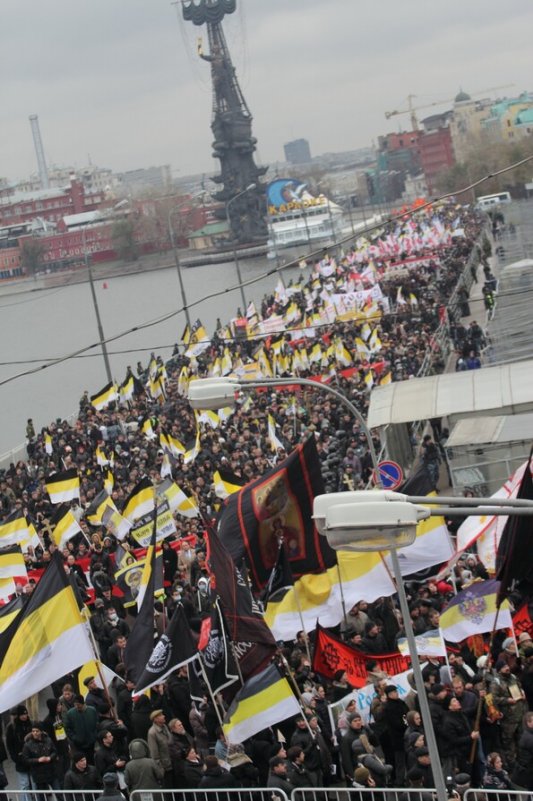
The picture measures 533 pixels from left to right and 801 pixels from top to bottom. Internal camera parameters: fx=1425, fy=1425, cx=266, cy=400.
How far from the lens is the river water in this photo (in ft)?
221

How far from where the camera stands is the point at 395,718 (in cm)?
995

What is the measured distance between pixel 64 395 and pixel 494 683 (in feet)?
196

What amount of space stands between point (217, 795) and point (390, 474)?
252 inches

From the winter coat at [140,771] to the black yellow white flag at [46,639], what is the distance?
0.94m

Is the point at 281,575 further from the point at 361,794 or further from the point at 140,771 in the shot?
→ the point at 361,794

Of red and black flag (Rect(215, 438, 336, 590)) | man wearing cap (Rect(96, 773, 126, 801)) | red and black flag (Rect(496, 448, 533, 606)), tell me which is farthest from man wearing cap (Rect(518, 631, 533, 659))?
man wearing cap (Rect(96, 773, 126, 801))

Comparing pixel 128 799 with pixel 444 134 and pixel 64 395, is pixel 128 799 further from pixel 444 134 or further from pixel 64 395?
pixel 444 134

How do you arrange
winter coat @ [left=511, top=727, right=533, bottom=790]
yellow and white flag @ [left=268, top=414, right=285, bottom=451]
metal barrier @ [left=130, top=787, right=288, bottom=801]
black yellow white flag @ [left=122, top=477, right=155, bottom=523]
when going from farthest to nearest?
yellow and white flag @ [left=268, top=414, right=285, bottom=451] → black yellow white flag @ [left=122, top=477, right=155, bottom=523] → metal barrier @ [left=130, top=787, right=288, bottom=801] → winter coat @ [left=511, top=727, right=533, bottom=790]

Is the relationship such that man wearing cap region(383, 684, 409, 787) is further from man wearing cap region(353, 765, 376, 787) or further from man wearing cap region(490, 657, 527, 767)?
man wearing cap region(353, 765, 376, 787)

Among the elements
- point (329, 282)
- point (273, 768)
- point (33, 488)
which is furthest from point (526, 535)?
point (329, 282)

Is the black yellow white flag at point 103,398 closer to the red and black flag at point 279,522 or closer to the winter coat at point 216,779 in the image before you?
the red and black flag at point 279,522

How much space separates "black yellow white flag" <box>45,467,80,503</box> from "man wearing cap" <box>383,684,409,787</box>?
10.8 meters

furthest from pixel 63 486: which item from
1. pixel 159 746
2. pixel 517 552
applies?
pixel 517 552

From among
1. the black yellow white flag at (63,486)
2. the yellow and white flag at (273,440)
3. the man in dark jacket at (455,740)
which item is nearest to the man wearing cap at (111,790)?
the man in dark jacket at (455,740)
